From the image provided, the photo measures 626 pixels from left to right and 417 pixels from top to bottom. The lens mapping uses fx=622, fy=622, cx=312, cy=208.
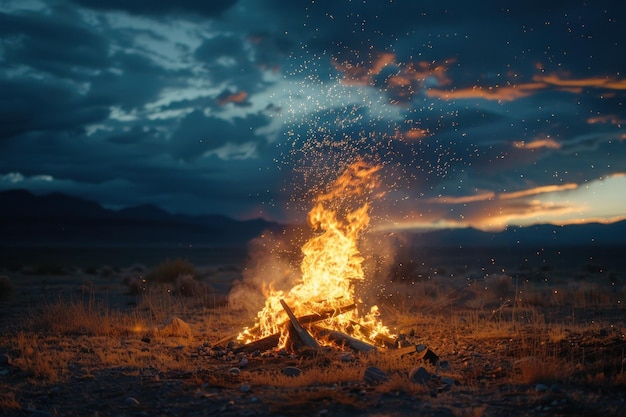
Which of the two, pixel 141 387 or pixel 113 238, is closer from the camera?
pixel 141 387

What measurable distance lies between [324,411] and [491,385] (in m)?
2.65

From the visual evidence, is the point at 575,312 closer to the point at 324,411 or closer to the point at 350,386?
the point at 350,386

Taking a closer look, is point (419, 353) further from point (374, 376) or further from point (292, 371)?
point (292, 371)

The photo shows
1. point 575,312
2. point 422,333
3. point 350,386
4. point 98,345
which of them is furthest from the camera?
point 575,312

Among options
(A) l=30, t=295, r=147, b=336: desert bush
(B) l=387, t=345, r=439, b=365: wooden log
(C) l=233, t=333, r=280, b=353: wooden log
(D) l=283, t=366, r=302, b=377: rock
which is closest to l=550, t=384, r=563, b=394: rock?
(B) l=387, t=345, r=439, b=365: wooden log

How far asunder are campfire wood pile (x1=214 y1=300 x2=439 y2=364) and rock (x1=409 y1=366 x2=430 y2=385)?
1.39 meters

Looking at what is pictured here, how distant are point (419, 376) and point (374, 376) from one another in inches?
24.4

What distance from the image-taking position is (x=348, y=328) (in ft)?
40.9

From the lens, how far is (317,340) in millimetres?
11758

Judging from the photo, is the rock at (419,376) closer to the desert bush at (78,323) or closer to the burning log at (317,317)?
the burning log at (317,317)

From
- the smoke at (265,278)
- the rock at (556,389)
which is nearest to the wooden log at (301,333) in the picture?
the smoke at (265,278)

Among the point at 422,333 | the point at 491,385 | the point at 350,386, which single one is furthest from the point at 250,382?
the point at 422,333

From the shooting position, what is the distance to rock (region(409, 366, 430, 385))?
8.56 m

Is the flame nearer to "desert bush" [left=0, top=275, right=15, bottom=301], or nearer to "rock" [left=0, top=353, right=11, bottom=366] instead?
"rock" [left=0, top=353, right=11, bottom=366]
